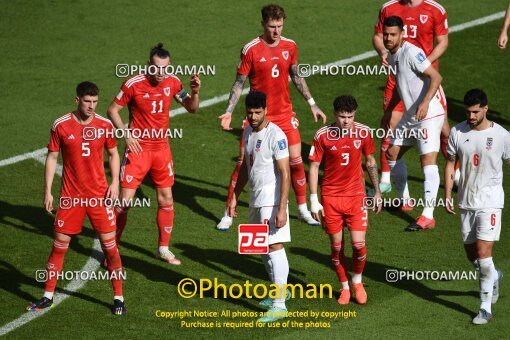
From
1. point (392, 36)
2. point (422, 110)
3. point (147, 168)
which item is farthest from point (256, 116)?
point (422, 110)

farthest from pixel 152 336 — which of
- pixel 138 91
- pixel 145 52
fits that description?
pixel 145 52

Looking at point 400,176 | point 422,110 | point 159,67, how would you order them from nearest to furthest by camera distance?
1. point 159,67
2. point 422,110
3. point 400,176

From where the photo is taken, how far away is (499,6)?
26.2m

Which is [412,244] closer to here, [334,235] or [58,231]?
[334,235]

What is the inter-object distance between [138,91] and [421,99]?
13.4 feet

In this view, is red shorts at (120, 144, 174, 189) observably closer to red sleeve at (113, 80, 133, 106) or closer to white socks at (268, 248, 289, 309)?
red sleeve at (113, 80, 133, 106)

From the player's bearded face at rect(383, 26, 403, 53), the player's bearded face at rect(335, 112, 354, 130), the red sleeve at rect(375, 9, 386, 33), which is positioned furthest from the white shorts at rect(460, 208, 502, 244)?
the red sleeve at rect(375, 9, 386, 33)

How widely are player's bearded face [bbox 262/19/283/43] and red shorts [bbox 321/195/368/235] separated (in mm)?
3011

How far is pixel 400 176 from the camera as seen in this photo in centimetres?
1727

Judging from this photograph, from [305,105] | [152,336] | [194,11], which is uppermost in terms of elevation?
[194,11]

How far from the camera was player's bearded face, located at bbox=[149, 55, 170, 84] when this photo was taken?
15.1 meters

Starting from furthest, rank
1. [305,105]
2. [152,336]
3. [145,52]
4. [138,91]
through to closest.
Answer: [145,52] → [305,105] → [138,91] → [152,336]

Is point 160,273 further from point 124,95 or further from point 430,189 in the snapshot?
point 430,189

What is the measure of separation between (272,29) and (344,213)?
325 cm
